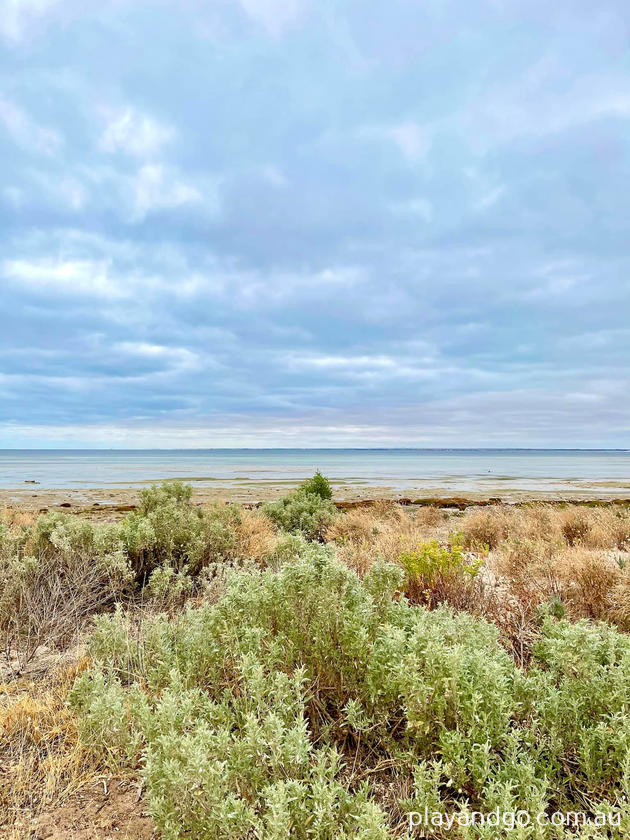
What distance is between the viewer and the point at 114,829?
276cm

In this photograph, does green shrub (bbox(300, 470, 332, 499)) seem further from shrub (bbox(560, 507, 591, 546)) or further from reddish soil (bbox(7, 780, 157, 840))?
reddish soil (bbox(7, 780, 157, 840))

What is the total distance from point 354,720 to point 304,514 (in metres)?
10.4

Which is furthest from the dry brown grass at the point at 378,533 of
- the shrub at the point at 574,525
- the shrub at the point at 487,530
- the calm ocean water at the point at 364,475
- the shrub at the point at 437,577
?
the calm ocean water at the point at 364,475

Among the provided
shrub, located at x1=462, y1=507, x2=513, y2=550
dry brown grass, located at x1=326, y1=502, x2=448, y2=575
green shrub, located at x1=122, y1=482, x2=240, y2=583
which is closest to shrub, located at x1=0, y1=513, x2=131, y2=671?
green shrub, located at x1=122, y1=482, x2=240, y2=583

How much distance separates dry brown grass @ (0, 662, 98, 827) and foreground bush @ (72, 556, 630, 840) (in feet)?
0.58

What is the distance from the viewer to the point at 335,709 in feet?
11.1

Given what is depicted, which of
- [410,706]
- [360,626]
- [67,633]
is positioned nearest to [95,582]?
[67,633]

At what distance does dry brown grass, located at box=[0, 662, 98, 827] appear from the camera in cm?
295

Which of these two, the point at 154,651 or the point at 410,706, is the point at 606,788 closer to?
the point at 410,706

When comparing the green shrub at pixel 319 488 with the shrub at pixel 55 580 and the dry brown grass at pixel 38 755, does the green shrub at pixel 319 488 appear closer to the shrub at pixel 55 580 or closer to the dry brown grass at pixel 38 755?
the shrub at pixel 55 580

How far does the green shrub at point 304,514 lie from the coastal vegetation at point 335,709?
7.04 m

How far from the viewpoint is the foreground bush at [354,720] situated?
2189mm

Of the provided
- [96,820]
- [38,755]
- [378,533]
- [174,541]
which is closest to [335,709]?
[96,820]

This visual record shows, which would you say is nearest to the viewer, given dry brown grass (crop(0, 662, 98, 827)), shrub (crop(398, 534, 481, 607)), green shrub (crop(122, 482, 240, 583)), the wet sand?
dry brown grass (crop(0, 662, 98, 827))
